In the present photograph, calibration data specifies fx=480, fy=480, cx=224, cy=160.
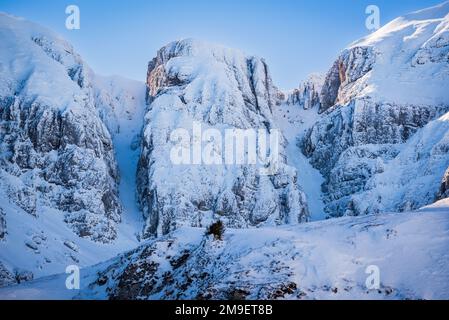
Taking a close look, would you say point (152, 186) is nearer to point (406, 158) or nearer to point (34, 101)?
point (34, 101)

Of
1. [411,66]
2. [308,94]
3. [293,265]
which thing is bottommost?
[293,265]

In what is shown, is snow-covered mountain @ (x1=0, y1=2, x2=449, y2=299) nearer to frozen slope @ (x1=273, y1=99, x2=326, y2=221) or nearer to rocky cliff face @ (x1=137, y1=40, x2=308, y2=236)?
rocky cliff face @ (x1=137, y1=40, x2=308, y2=236)

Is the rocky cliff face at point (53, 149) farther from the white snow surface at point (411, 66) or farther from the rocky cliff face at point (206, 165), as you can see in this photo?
the white snow surface at point (411, 66)

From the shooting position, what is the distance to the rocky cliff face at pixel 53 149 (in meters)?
91.9

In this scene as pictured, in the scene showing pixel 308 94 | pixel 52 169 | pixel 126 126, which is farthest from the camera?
pixel 308 94

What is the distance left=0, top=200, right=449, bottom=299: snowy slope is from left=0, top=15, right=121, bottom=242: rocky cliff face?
6102 cm

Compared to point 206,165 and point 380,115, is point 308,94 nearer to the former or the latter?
point 380,115

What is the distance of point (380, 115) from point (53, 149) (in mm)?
76014

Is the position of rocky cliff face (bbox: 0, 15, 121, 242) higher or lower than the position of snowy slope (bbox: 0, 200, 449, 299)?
higher

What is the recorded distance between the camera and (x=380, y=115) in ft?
384

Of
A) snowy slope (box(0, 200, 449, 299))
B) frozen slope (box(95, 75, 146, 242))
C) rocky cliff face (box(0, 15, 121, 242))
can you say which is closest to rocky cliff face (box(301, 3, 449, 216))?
frozen slope (box(95, 75, 146, 242))

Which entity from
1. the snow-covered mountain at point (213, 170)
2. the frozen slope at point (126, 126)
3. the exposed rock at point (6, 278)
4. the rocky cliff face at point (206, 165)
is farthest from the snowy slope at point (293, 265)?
the frozen slope at point (126, 126)

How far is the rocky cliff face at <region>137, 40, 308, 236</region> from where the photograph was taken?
100625mm

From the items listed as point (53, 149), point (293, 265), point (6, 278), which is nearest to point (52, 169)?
point (53, 149)
